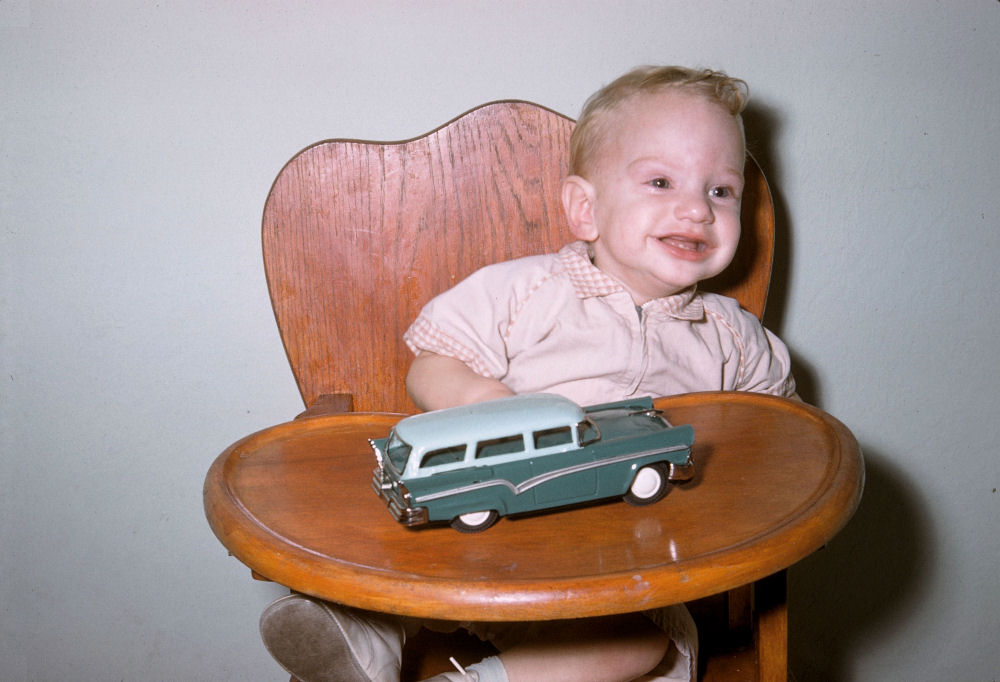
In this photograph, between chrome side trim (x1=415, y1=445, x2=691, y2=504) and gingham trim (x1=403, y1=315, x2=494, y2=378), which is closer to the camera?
chrome side trim (x1=415, y1=445, x2=691, y2=504)

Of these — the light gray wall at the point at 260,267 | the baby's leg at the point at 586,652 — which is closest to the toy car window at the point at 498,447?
the baby's leg at the point at 586,652

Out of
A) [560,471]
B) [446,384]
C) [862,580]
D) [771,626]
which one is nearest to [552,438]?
[560,471]

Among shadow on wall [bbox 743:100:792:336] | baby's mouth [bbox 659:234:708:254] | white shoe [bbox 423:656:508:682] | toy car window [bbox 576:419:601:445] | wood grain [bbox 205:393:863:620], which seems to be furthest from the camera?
shadow on wall [bbox 743:100:792:336]

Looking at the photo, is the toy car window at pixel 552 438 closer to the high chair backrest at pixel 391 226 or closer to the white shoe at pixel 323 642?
the white shoe at pixel 323 642

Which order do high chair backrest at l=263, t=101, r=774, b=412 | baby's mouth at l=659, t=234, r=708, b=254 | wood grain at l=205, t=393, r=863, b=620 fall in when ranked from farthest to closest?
1. high chair backrest at l=263, t=101, r=774, b=412
2. baby's mouth at l=659, t=234, r=708, b=254
3. wood grain at l=205, t=393, r=863, b=620

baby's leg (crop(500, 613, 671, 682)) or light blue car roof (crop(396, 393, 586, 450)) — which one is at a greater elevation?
light blue car roof (crop(396, 393, 586, 450))

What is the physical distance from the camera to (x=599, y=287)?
0.92 m

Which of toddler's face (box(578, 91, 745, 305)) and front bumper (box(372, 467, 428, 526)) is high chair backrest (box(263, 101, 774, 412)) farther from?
front bumper (box(372, 467, 428, 526))

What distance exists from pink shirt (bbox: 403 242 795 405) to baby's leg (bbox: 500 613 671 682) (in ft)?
0.77

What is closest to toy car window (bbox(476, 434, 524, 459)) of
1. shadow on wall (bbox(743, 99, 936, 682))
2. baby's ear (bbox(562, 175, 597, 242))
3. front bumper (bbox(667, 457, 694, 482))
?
front bumper (bbox(667, 457, 694, 482))

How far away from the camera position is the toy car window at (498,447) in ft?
1.96

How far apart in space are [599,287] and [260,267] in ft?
1.55

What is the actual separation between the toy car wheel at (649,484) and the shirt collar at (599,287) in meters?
0.32

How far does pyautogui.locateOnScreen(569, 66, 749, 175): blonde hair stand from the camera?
2.90 ft
